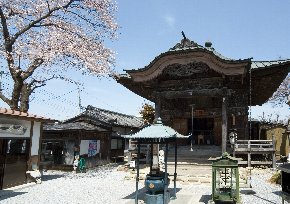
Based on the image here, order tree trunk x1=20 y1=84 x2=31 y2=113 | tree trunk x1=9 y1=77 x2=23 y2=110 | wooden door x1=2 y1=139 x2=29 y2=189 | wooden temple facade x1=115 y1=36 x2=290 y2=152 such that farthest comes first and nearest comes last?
tree trunk x1=20 y1=84 x2=31 y2=113, wooden temple facade x1=115 y1=36 x2=290 y2=152, tree trunk x1=9 y1=77 x2=23 y2=110, wooden door x1=2 y1=139 x2=29 y2=189

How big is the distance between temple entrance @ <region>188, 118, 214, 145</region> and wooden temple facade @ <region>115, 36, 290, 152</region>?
107 cm

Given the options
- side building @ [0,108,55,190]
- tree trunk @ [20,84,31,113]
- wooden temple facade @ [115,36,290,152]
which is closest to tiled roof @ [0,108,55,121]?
side building @ [0,108,55,190]

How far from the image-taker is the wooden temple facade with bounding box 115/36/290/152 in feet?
56.1

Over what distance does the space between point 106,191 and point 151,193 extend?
3.70 metres

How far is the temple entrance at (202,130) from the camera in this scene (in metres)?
23.6

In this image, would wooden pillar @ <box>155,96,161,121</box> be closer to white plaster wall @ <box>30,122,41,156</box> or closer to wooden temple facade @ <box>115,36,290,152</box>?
wooden temple facade @ <box>115,36,290,152</box>

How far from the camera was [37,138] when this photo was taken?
15945 mm

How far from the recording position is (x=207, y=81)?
1856 centimetres

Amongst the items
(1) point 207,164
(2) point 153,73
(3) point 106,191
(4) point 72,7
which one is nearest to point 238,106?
(1) point 207,164

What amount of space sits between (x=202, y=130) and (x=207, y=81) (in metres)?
6.26

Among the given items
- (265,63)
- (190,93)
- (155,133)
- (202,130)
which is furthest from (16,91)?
(265,63)

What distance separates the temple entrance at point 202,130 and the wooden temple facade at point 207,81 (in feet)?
3.52

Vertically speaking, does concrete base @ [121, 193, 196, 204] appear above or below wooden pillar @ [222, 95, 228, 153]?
below

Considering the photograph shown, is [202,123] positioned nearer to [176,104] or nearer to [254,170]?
[176,104]
